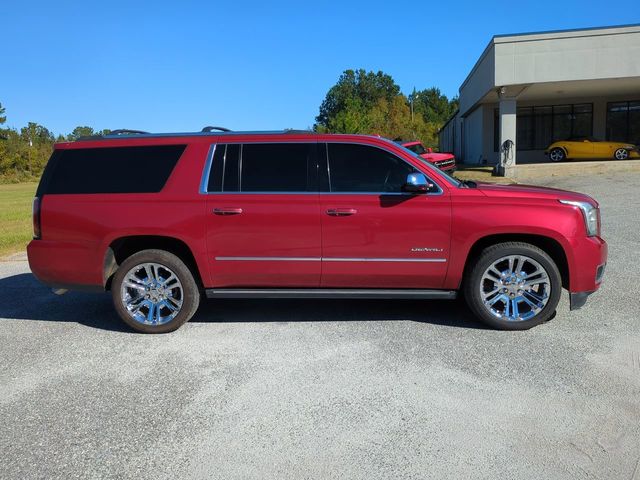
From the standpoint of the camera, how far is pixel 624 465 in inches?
110

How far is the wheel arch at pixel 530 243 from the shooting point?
16.1 ft

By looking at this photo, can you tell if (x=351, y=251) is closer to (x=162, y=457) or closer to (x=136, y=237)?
(x=136, y=237)

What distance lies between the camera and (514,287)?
192 inches

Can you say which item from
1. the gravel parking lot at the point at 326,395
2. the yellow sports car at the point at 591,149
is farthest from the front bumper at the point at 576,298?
the yellow sports car at the point at 591,149

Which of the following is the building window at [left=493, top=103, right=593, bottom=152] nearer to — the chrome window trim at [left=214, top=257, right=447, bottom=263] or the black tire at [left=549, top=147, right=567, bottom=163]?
the black tire at [left=549, top=147, right=567, bottom=163]

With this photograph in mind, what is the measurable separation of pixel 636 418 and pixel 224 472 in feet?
8.28

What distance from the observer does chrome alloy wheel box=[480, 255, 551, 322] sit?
4832mm

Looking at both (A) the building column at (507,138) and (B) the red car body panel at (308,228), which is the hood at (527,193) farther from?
(A) the building column at (507,138)

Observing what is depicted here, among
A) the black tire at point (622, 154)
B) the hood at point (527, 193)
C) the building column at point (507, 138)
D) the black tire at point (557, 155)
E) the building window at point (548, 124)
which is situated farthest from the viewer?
the building window at point (548, 124)

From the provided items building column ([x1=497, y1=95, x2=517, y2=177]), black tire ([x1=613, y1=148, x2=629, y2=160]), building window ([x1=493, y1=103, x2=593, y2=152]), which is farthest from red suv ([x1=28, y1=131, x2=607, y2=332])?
building window ([x1=493, y1=103, x2=593, y2=152])

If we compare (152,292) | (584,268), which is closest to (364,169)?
(584,268)

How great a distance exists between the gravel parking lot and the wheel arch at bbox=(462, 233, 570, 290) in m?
0.54

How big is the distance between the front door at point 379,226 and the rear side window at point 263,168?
0.25 metres

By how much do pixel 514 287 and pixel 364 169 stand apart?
1.77m
